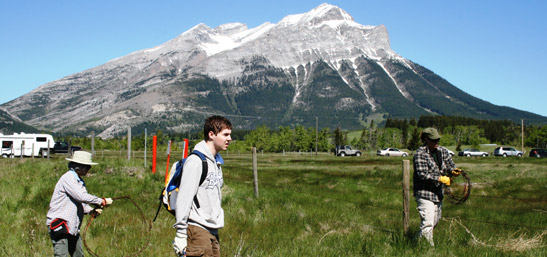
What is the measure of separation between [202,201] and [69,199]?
2348mm

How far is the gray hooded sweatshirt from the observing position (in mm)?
4688

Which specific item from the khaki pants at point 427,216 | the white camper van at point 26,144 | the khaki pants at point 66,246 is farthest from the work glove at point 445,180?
the white camper van at point 26,144

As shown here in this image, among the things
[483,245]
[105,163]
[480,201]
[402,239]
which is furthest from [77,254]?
[105,163]

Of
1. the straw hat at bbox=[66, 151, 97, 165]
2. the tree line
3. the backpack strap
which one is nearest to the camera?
the backpack strap

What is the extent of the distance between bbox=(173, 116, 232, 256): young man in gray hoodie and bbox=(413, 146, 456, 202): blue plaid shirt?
3761 mm

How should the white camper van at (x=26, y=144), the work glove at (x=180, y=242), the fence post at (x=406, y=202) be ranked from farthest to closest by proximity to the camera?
the white camper van at (x=26, y=144)
the fence post at (x=406, y=202)
the work glove at (x=180, y=242)

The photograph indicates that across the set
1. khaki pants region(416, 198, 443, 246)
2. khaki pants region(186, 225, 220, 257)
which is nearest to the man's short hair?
khaki pants region(186, 225, 220, 257)

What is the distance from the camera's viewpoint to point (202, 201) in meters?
4.87

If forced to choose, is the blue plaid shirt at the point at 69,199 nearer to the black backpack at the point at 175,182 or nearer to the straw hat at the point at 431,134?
the black backpack at the point at 175,182

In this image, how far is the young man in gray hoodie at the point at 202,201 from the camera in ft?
15.3

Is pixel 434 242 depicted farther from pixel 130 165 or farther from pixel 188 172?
pixel 130 165

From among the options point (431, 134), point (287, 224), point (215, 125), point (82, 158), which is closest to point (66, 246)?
point (82, 158)

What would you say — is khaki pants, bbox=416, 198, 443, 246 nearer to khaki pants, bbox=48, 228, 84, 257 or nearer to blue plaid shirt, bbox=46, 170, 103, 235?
blue plaid shirt, bbox=46, 170, 103, 235

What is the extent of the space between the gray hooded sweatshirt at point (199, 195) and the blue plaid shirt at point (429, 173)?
377 centimetres
